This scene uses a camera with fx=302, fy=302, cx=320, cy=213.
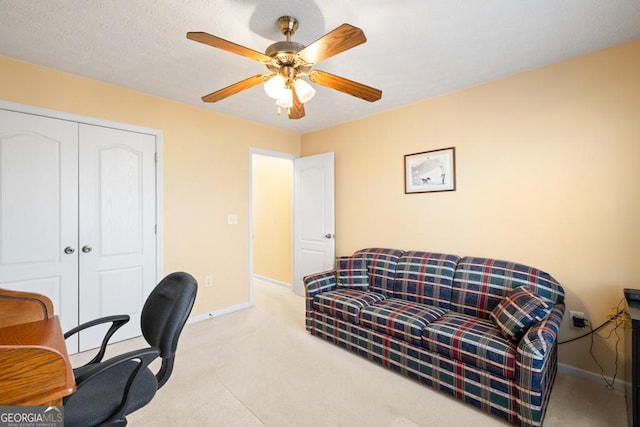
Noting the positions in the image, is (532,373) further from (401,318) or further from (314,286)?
(314,286)

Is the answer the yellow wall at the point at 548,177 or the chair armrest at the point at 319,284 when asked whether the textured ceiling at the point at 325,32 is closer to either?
the yellow wall at the point at 548,177

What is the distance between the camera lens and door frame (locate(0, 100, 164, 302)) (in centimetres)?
243

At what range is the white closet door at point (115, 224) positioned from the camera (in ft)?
8.96

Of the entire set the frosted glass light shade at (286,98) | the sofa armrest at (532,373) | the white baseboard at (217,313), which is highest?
the frosted glass light shade at (286,98)

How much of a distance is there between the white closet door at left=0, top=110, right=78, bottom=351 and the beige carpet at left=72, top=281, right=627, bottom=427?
723 mm

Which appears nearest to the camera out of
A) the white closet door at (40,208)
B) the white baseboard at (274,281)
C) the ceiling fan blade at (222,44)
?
the ceiling fan blade at (222,44)

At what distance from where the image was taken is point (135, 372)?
47.4 inches

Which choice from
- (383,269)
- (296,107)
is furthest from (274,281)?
(296,107)

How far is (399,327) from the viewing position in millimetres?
2316

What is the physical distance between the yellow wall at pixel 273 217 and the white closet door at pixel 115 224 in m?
2.18

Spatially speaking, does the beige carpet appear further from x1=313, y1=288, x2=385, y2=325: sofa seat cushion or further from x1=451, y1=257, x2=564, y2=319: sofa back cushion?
x1=451, y1=257, x2=564, y2=319: sofa back cushion

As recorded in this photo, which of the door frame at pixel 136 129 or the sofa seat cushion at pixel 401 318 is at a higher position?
the door frame at pixel 136 129

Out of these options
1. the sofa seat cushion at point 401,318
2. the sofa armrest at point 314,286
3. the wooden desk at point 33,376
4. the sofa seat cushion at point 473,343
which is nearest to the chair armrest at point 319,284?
the sofa armrest at point 314,286

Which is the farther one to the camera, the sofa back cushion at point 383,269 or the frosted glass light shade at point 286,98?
the sofa back cushion at point 383,269
